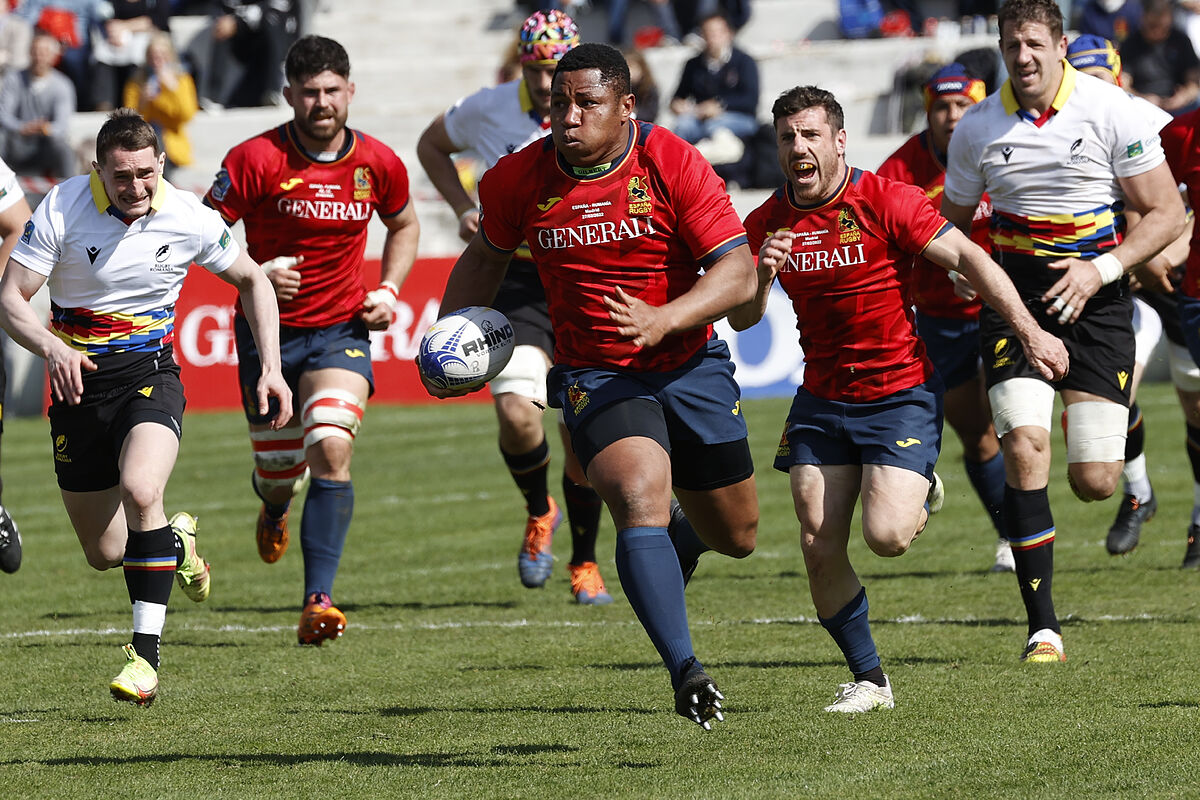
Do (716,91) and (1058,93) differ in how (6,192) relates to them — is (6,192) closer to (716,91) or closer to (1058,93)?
(1058,93)

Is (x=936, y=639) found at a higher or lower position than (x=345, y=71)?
lower

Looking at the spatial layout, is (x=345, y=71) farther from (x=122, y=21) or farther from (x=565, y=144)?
(x=122, y=21)

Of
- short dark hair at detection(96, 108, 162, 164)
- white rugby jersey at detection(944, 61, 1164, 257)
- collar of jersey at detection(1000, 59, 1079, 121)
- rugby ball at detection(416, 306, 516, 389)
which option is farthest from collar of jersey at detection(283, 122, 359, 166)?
collar of jersey at detection(1000, 59, 1079, 121)

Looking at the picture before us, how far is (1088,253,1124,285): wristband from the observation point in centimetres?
716

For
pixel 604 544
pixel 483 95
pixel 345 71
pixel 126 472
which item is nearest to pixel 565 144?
pixel 126 472

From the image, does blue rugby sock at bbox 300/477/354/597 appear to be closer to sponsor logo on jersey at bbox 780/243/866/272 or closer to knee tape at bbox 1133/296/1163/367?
sponsor logo on jersey at bbox 780/243/866/272

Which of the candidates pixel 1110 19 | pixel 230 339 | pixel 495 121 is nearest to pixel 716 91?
pixel 1110 19

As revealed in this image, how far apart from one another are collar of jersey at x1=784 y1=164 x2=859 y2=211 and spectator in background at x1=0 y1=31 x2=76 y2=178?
51.9ft

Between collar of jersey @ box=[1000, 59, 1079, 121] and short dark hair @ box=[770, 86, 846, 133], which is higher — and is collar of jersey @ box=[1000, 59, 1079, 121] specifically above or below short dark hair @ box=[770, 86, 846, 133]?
below

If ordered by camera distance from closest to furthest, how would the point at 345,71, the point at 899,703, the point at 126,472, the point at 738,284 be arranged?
1. the point at 738,284
2. the point at 899,703
3. the point at 126,472
4. the point at 345,71

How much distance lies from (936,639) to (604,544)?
382 centimetres

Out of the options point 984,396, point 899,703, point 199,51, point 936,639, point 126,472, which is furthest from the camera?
point 199,51

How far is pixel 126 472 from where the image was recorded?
6863mm

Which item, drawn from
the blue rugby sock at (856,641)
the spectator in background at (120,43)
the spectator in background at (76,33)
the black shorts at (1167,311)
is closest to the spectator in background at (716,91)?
the spectator in background at (120,43)
